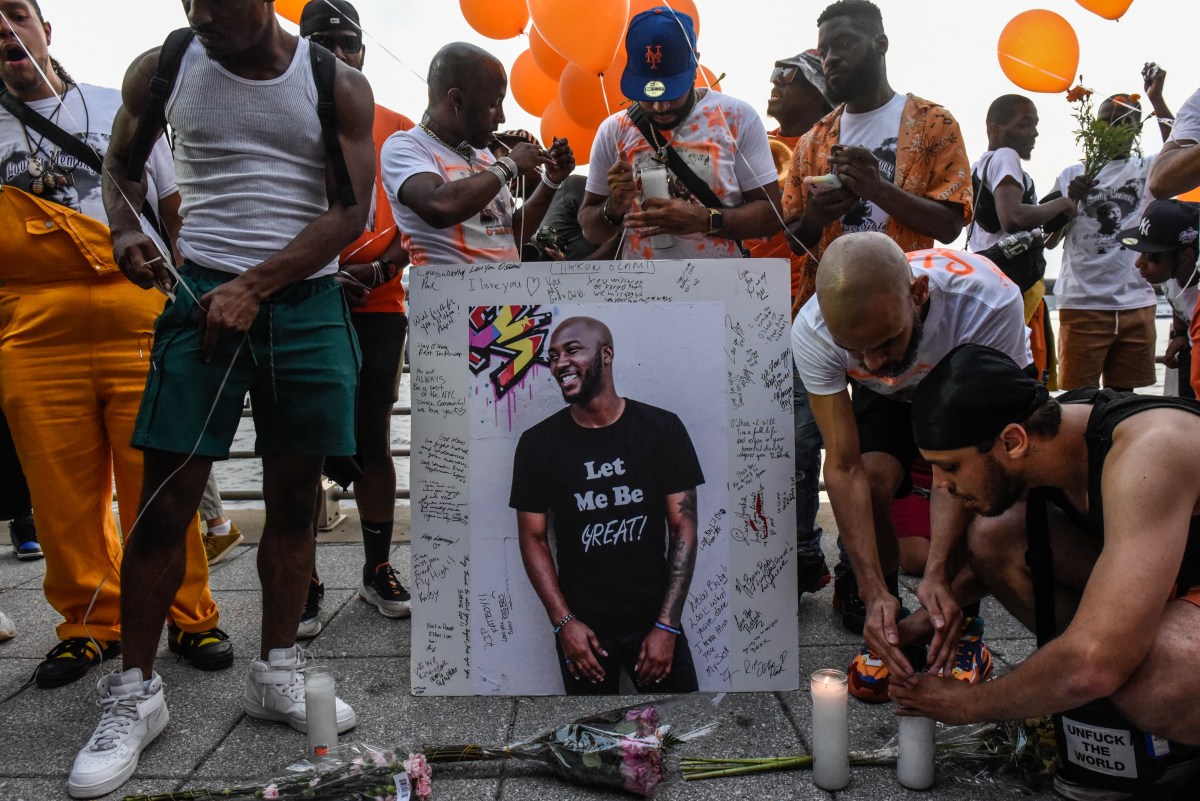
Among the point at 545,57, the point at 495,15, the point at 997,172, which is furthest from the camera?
the point at 997,172

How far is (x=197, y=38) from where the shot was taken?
7.55 ft

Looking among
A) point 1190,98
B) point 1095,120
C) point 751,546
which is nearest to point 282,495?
point 751,546

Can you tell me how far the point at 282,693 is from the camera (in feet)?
8.03

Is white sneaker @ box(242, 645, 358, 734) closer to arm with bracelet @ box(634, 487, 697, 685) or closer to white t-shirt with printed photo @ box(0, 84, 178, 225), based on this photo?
arm with bracelet @ box(634, 487, 697, 685)

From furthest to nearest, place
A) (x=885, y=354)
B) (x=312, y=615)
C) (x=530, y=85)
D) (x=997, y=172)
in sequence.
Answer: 1. (x=530, y=85)
2. (x=997, y=172)
3. (x=312, y=615)
4. (x=885, y=354)

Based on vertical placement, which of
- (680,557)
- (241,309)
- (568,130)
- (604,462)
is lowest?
(680,557)

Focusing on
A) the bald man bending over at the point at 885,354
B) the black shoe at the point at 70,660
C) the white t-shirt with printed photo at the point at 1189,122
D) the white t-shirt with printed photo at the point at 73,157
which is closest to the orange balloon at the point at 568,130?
the white t-shirt with printed photo at the point at 73,157

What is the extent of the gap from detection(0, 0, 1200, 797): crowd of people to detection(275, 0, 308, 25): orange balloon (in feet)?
1.71

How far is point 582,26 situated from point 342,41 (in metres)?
0.82

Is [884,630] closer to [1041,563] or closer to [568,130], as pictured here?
[1041,563]

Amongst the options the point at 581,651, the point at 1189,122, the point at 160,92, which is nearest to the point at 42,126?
the point at 160,92

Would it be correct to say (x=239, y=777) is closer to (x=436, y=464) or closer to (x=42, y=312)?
(x=436, y=464)
